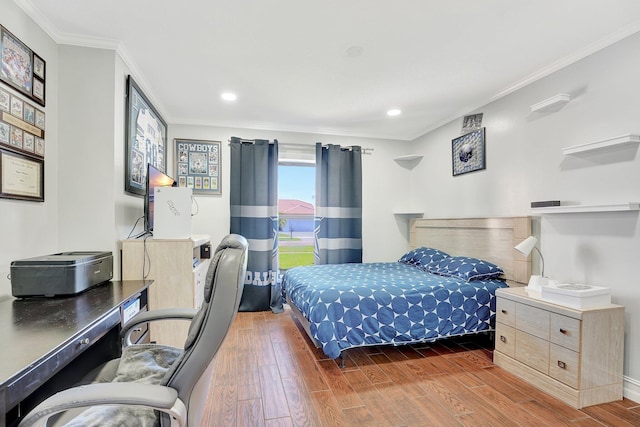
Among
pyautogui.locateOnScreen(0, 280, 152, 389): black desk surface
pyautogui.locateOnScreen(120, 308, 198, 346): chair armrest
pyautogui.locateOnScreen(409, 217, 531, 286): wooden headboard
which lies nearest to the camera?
pyautogui.locateOnScreen(0, 280, 152, 389): black desk surface

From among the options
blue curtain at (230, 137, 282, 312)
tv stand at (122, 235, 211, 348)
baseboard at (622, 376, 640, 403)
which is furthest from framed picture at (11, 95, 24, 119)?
baseboard at (622, 376, 640, 403)

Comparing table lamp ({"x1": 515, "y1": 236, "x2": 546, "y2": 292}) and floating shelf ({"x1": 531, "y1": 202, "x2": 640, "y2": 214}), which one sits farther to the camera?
table lamp ({"x1": 515, "y1": 236, "x2": 546, "y2": 292})

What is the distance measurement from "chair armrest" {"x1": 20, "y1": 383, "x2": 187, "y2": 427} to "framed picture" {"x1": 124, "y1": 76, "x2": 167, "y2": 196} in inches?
75.6

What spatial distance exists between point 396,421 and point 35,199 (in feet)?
8.49

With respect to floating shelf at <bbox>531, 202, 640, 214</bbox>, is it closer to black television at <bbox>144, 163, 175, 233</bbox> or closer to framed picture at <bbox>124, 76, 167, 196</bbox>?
black television at <bbox>144, 163, 175, 233</bbox>

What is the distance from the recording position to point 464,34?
6.85 ft

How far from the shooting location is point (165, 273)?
229 cm

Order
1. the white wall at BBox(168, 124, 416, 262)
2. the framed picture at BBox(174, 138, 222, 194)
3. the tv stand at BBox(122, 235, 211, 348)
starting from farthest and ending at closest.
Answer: the white wall at BBox(168, 124, 416, 262)
the framed picture at BBox(174, 138, 222, 194)
the tv stand at BBox(122, 235, 211, 348)

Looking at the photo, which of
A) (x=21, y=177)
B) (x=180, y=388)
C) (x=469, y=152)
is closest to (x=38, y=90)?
(x=21, y=177)

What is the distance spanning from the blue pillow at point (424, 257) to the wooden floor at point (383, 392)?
0.95m

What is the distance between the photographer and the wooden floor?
70.4 inches

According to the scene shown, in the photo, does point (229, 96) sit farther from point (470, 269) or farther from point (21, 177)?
point (470, 269)

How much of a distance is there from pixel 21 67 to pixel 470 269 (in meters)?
3.67

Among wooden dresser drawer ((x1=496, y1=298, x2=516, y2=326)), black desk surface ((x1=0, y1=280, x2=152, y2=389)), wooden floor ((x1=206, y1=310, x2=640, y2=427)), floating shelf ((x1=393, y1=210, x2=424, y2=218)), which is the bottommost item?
wooden floor ((x1=206, y1=310, x2=640, y2=427))
